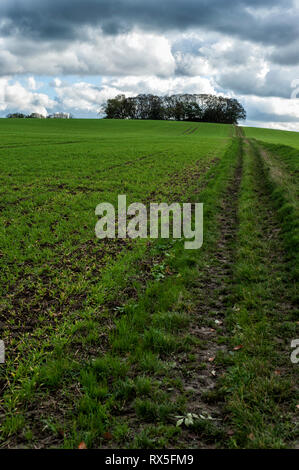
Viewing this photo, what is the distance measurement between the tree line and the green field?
441 ft

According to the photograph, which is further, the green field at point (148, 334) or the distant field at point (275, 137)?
the distant field at point (275, 137)

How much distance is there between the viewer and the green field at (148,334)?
3.78m

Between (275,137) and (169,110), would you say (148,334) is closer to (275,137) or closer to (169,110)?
(275,137)

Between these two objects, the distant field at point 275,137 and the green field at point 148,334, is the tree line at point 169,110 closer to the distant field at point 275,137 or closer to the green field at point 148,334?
the distant field at point 275,137

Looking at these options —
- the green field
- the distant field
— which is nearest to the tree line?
the distant field

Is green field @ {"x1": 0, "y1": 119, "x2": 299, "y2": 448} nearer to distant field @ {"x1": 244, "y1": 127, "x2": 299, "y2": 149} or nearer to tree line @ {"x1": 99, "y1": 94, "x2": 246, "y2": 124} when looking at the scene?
distant field @ {"x1": 244, "y1": 127, "x2": 299, "y2": 149}

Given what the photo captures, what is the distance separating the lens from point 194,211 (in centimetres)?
1312

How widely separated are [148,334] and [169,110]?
5713 inches

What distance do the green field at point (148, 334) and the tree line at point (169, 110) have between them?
134 m

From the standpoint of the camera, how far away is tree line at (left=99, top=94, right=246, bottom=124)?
443 ft

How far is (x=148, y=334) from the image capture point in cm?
541

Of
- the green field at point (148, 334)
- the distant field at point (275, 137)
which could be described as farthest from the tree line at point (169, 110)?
the green field at point (148, 334)

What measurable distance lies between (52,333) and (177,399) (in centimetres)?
256
